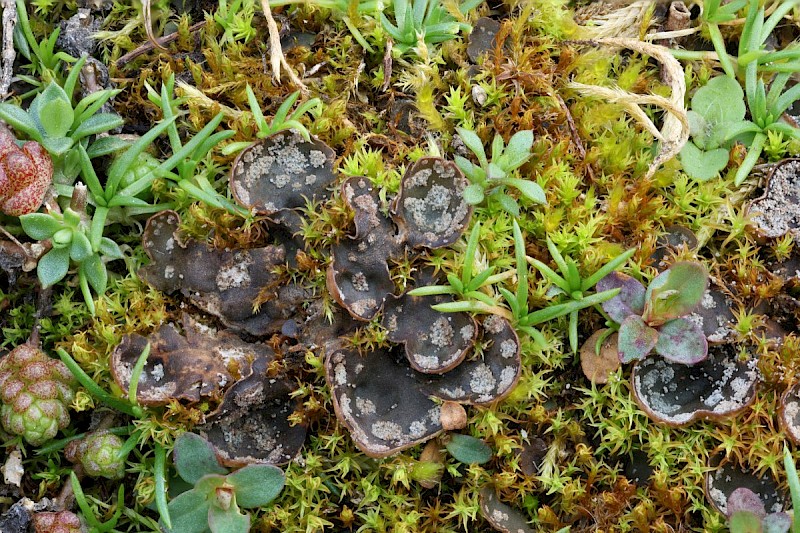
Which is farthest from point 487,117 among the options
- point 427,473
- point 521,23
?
point 427,473

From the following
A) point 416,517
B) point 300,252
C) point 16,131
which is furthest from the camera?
point 16,131

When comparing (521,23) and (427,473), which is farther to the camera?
(521,23)

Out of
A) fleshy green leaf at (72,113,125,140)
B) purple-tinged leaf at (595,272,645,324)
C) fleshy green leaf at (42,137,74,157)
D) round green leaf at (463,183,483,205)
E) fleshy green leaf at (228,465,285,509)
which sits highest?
fleshy green leaf at (72,113,125,140)

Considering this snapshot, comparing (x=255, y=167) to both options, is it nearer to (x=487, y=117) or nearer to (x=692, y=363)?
(x=487, y=117)

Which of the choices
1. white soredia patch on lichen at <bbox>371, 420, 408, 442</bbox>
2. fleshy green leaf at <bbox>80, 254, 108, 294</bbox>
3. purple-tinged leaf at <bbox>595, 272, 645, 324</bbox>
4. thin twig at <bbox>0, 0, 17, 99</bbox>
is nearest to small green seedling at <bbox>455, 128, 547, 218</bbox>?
purple-tinged leaf at <bbox>595, 272, 645, 324</bbox>

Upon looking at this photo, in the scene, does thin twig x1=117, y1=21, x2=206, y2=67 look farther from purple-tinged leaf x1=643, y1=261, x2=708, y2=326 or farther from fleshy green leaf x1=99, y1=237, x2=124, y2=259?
purple-tinged leaf x1=643, y1=261, x2=708, y2=326

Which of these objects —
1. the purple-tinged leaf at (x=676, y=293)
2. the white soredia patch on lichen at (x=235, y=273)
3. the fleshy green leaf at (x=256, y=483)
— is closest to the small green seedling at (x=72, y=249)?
the white soredia patch on lichen at (x=235, y=273)
